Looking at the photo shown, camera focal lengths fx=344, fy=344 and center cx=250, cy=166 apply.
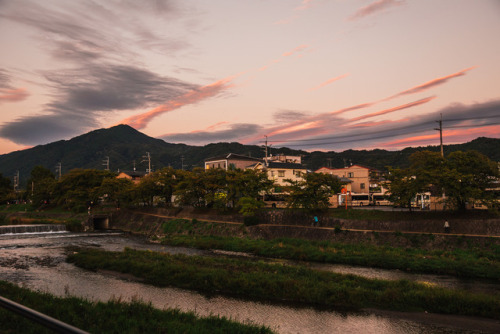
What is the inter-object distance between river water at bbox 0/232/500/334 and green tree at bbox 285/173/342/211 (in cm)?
1620

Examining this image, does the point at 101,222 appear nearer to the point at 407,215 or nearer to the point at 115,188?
the point at 115,188

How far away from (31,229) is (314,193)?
53.0m

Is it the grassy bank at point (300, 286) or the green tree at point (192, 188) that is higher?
the green tree at point (192, 188)

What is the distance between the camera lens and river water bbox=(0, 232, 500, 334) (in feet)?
62.2

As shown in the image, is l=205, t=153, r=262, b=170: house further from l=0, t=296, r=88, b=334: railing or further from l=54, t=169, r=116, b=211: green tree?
l=0, t=296, r=88, b=334: railing

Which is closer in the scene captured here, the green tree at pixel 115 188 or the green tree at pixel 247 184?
the green tree at pixel 247 184

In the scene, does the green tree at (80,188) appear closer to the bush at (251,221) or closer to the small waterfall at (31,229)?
the small waterfall at (31,229)

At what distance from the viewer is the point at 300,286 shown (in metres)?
24.8

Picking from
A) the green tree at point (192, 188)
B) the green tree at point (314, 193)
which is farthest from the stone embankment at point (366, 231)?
the green tree at point (192, 188)

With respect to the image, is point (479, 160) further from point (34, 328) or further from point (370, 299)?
point (34, 328)

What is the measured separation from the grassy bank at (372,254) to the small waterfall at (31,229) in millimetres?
29370

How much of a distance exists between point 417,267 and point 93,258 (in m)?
32.3

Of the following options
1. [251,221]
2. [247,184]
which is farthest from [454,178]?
Result: [247,184]

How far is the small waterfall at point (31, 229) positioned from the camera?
6216 cm
